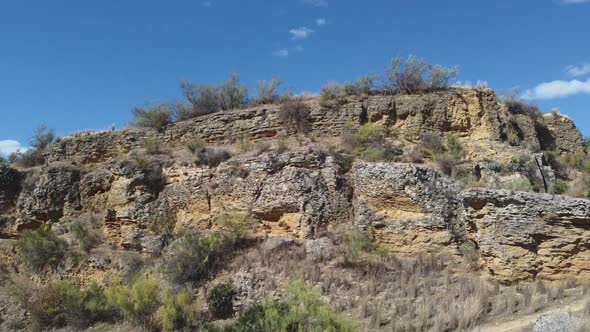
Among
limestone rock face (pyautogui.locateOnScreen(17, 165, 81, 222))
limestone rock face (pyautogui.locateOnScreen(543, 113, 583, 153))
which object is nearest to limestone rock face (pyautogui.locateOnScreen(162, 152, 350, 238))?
limestone rock face (pyautogui.locateOnScreen(17, 165, 81, 222))

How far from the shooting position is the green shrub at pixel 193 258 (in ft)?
39.3

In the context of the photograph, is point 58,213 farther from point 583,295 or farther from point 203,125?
point 583,295

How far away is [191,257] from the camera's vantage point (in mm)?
12062

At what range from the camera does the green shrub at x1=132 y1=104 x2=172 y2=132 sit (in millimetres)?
16547

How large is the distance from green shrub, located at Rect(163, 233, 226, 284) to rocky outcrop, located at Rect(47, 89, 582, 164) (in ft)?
14.0

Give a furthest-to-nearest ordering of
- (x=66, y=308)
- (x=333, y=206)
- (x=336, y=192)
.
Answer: (x=336, y=192) < (x=333, y=206) < (x=66, y=308)

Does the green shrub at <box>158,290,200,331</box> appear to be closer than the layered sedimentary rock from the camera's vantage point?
No

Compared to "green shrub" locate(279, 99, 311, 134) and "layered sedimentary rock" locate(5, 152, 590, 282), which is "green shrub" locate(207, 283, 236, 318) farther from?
"green shrub" locate(279, 99, 311, 134)

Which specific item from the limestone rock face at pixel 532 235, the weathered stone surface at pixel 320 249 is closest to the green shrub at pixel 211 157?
the weathered stone surface at pixel 320 249

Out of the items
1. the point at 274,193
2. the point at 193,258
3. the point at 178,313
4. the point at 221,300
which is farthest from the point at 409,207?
the point at 178,313

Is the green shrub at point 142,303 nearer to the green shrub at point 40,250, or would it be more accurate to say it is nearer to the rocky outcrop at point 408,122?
the green shrub at point 40,250

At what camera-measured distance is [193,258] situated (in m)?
12.1

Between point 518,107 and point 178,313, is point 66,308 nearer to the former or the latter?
point 178,313

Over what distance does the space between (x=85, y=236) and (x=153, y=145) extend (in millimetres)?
3632
